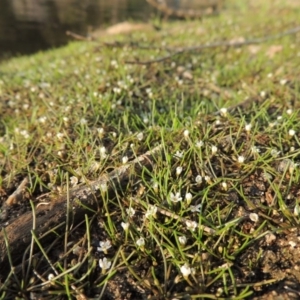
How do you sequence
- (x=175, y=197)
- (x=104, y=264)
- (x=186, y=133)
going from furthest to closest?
(x=186, y=133)
(x=175, y=197)
(x=104, y=264)

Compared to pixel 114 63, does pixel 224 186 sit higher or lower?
higher

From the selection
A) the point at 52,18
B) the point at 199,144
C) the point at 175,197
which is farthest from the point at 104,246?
the point at 52,18

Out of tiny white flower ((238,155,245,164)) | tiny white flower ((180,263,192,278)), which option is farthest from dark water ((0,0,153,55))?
tiny white flower ((180,263,192,278))

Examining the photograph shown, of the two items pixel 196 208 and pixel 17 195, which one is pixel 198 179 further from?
pixel 17 195

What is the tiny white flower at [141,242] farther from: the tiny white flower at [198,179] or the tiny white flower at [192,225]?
the tiny white flower at [198,179]

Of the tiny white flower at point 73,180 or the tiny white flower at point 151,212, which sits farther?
the tiny white flower at point 73,180

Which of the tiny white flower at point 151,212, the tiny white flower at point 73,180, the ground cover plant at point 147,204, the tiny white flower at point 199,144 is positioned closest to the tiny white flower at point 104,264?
the ground cover plant at point 147,204

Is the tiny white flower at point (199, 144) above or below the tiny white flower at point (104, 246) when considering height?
above

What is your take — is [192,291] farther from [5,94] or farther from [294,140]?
[5,94]

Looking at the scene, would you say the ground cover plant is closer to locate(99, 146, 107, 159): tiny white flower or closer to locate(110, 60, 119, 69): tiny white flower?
locate(99, 146, 107, 159): tiny white flower
